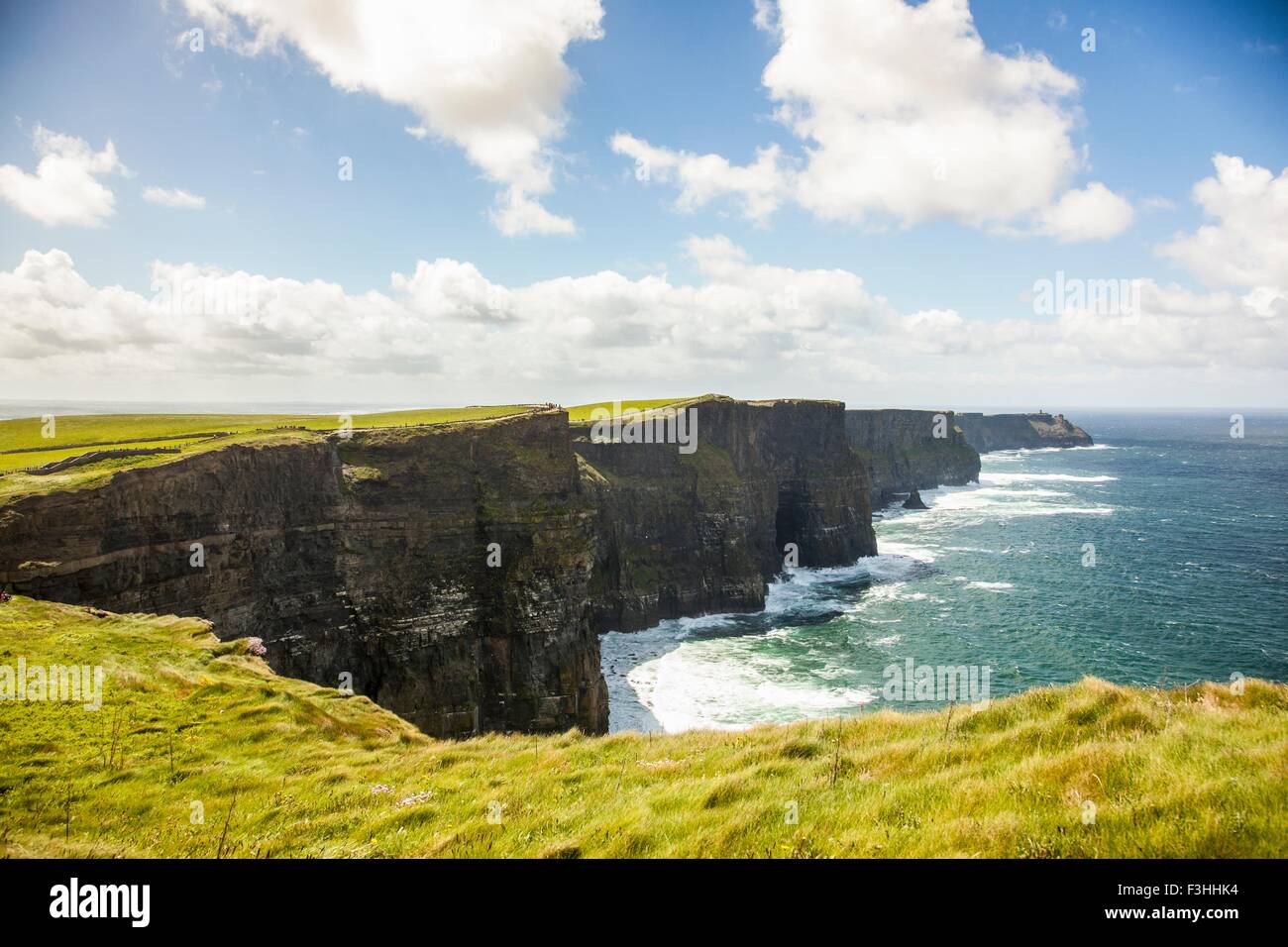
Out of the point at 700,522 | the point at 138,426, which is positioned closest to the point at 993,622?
the point at 700,522

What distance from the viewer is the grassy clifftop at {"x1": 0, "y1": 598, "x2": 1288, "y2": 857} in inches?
293

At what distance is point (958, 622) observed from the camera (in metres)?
60.3

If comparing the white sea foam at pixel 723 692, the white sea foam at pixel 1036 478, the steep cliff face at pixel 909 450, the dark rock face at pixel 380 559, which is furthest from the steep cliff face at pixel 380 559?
the white sea foam at pixel 1036 478

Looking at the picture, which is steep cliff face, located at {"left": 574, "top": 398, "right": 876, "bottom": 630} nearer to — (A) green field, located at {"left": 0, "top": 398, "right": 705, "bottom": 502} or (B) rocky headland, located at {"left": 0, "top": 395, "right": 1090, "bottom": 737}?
(A) green field, located at {"left": 0, "top": 398, "right": 705, "bottom": 502}

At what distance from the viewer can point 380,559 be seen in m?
38.9

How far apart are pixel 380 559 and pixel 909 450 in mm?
142252

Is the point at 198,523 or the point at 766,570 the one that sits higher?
the point at 198,523

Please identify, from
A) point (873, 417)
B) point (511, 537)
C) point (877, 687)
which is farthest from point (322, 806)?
point (873, 417)

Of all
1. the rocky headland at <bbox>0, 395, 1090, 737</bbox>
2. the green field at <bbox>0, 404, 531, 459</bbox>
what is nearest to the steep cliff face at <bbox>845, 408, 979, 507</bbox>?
the green field at <bbox>0, 404, 531, 459</bbox>

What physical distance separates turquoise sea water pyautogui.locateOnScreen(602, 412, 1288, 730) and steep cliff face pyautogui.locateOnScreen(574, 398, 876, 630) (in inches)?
120

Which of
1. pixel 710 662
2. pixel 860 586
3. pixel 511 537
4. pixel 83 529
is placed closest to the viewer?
pixel 83 529
